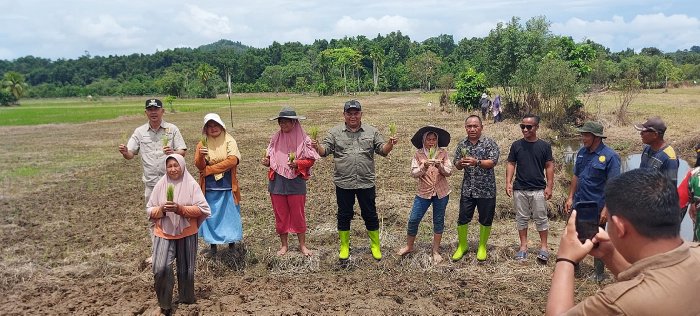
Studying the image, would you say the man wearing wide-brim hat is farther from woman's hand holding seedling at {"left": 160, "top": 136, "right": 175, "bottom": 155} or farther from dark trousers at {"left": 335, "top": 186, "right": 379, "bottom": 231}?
woman's hand holding seedling at {"left": 160, "top": 136, "right": 175, "bottom": 155}

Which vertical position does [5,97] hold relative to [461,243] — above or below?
above

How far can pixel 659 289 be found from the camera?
1.72 meters

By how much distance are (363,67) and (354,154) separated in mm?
78040

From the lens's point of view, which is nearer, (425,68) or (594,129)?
(594,129)

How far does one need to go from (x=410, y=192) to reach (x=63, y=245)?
5.74m

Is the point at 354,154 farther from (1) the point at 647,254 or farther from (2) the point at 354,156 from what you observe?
(1) the point at 647,254

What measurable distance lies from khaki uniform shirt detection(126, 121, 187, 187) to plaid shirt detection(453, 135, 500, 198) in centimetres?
330

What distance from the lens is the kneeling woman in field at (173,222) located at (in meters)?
4.36

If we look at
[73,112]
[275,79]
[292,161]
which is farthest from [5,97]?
[292,161]

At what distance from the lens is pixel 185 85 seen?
6881 cm

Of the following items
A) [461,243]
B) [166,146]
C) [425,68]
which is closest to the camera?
[166,146]

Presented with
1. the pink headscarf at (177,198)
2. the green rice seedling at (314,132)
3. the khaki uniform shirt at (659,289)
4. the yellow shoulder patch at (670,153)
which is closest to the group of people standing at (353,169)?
the green rice seedling at (314,132)

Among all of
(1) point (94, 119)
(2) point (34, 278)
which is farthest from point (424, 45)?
(2) point (34, 278)

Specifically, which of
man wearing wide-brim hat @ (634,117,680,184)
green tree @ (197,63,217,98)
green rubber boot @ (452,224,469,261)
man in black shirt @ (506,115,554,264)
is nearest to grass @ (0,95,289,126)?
green tree @ (197,63,217,98)
